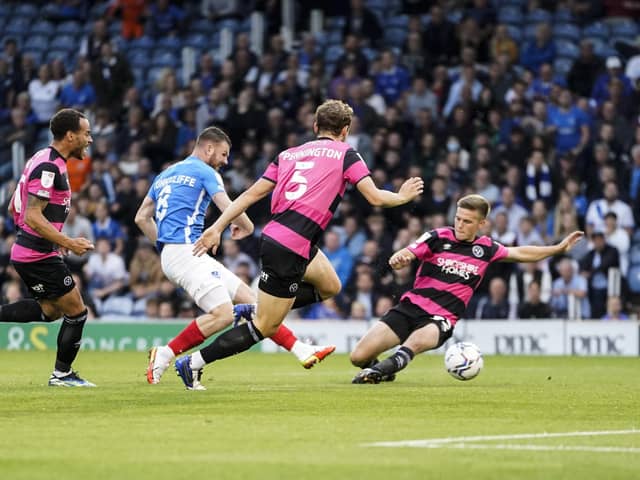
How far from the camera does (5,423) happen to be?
8.94 meters

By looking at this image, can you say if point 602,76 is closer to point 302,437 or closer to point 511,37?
point 511,37

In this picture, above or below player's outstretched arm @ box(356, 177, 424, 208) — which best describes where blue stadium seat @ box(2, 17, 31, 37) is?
above

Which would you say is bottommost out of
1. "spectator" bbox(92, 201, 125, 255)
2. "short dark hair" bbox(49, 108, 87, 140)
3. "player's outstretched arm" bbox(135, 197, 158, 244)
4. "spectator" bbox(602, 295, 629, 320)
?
"spectator" bbox(602, 295, 629, 320)

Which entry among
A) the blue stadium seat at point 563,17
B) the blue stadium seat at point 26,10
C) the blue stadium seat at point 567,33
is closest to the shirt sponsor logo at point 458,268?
the blue stadium seat at point 567,33

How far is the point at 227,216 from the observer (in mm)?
10883

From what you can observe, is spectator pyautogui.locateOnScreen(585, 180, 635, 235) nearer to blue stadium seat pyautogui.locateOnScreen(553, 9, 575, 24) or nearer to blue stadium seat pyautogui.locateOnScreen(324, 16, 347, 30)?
blue stadium seat pyautogui.locateOnScreen(553, 9, 575, 24)

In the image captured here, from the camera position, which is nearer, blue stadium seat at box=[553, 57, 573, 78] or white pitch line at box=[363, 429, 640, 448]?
white pitch line at box=[363, 429, 640, 448]

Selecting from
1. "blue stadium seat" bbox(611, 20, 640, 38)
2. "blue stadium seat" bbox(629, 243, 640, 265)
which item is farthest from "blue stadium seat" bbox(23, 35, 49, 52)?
"blue stadium seat" bbox(629, 243, 640, 265)

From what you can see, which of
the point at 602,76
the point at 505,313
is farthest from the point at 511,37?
the point at 505,313

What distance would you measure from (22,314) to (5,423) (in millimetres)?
3979

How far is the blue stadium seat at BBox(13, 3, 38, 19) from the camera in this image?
31152 mm

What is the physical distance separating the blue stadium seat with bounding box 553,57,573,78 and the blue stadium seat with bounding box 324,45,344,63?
4131 mm

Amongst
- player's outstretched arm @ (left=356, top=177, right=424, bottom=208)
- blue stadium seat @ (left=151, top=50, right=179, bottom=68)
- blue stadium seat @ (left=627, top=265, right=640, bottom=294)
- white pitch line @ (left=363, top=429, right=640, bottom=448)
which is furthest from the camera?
blue stadium seat @ (left=151, top=50, right=179, bottom=68)

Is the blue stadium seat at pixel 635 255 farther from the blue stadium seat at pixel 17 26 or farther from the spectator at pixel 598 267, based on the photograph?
the blue stadium seat at pixel 17 26
